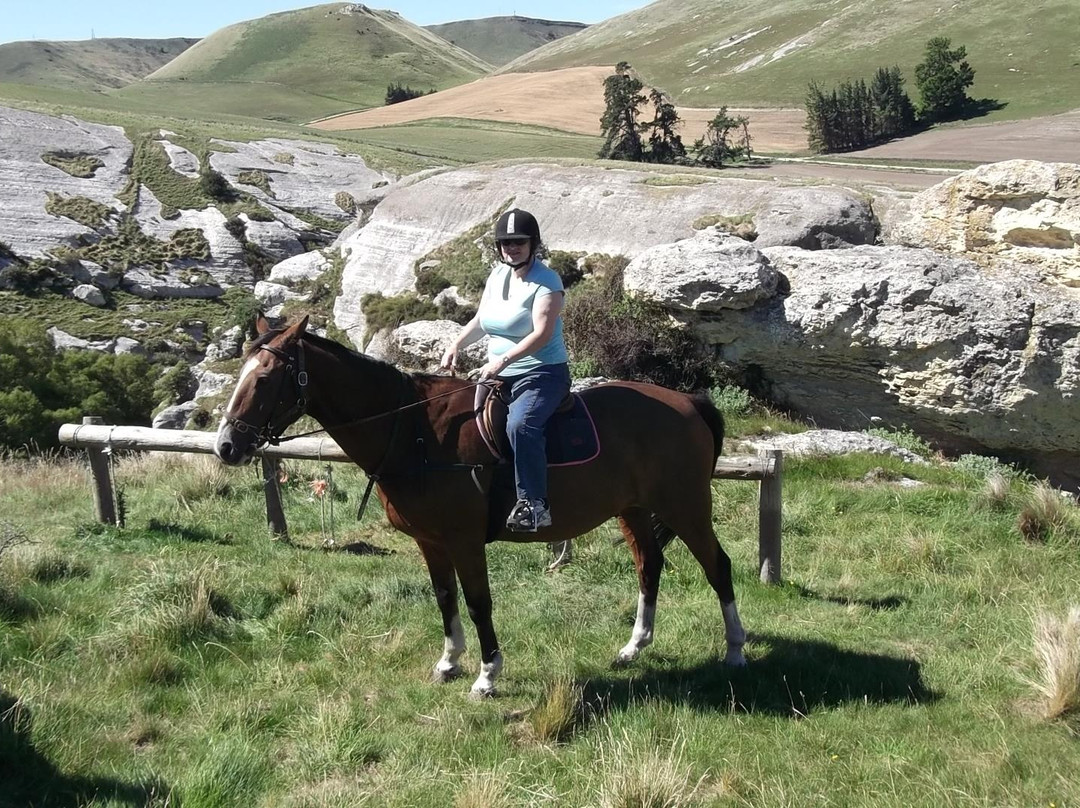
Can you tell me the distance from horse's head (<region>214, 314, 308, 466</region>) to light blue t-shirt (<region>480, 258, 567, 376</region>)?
1.27 metres

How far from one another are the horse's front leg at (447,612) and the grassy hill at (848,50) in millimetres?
78044

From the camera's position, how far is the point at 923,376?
14.5 meters

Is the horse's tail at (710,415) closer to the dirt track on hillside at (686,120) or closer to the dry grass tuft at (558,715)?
the dry grass tuft at (558,715)

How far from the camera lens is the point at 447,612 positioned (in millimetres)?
6152

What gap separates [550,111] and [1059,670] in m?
86.3

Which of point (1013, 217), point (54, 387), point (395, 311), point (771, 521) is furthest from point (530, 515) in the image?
point (54, 387)

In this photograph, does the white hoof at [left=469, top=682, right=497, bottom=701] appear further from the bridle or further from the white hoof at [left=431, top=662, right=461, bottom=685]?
the bridle

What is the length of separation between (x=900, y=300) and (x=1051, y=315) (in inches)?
89.0

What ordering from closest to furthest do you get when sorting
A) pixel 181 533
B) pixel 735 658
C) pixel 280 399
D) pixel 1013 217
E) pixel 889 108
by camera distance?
pixel 280 399
pixel 735 658
pixel 181 533
pixel 1013 217
pixel 889 108

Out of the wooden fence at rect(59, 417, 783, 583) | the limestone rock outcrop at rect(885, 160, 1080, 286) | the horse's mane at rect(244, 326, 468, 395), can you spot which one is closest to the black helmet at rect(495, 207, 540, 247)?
the horse's mane at rect(244, 326, 468, 395)

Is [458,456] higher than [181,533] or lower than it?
higher

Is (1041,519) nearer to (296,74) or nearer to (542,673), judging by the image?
(542,673)

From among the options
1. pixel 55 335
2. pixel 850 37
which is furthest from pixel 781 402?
pixel 850 37

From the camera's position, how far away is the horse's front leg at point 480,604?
5.72 m
